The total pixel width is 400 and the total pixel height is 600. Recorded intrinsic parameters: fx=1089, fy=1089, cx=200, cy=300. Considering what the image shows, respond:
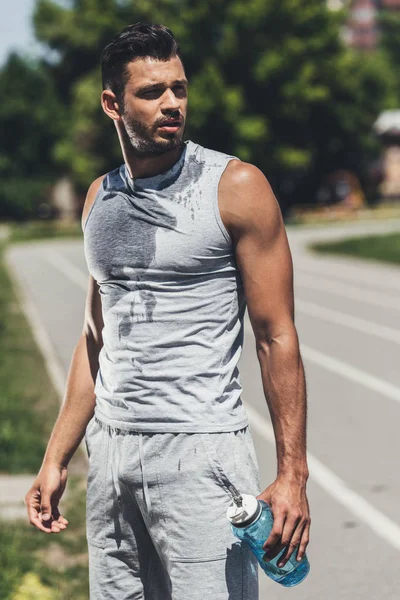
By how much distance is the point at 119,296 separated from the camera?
270 centimetres

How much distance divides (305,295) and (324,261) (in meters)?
8.19

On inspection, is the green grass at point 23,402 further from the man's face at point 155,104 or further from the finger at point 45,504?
the man's face at point 155,104

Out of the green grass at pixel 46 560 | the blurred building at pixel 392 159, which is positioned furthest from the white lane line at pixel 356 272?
the blurred building at pixel 392 159

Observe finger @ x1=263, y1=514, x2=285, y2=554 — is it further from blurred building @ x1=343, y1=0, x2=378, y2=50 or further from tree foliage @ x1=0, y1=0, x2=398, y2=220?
blurred building @ x1=343, y1=0, x2=378, y2=50

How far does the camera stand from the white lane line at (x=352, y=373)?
964cm

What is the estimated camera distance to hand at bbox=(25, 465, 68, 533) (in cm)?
298

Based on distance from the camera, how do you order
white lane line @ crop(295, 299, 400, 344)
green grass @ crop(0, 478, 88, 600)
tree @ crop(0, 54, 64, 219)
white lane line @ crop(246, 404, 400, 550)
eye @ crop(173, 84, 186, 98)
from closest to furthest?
1. eye @ crop(173, 84, 186, 98)
2. green grass @ crop(0, 478, 88, 600)
3. white lane line @ crop(246, 404, 400, 550)
4. white lane line @ crop(295, 299, 400, 344)
5. tree @ crop(0, 54, 64, 219)

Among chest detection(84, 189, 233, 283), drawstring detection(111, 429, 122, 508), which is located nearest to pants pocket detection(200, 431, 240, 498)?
drawstring detection(111, 429, 122, 508)

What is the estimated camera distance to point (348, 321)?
15.0 metres

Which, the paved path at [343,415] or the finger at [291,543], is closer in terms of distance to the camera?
the finger at [291,543]

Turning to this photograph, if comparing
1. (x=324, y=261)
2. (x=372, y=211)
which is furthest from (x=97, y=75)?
(x=324, y=261)

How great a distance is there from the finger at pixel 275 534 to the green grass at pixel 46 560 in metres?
1.87

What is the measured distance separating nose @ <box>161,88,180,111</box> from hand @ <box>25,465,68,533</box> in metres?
1.04

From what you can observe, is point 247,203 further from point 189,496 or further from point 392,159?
point 392,159
